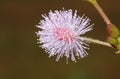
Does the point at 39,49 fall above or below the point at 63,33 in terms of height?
above

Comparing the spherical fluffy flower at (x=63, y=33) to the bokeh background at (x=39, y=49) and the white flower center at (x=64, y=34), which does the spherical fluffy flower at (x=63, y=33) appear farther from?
the bokeh background at (x=39, y=49)

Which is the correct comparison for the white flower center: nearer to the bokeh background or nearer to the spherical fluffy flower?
the spherical fluffy flower

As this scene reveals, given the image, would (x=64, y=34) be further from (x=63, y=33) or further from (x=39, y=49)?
(x=39, y=49)

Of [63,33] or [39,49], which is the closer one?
[63,33]

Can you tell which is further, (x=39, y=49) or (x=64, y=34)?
(x=39, y=49)

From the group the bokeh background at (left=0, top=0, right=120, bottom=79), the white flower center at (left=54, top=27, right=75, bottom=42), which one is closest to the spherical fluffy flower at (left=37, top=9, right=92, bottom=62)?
the white flower center at (left=54, top=27, right=75, bottom=42)

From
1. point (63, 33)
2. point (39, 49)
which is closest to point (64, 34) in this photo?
point (63, 33)

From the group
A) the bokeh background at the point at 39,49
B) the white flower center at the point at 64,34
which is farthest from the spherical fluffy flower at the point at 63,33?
the bokeh background at the point at 39,49
